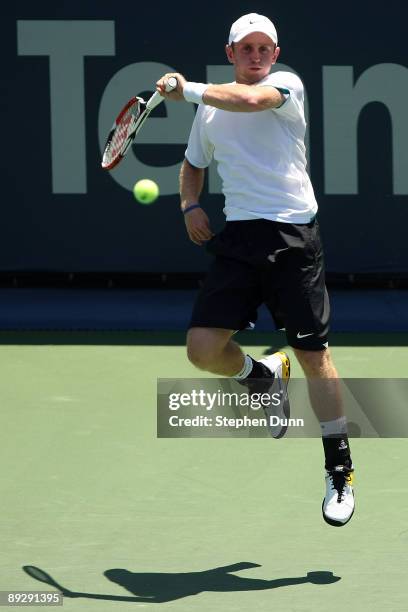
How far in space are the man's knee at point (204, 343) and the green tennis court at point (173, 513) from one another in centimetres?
54

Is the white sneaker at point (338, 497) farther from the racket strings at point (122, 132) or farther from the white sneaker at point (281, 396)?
the racket strings at point (122, 132)

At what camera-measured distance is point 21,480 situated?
5.36 m

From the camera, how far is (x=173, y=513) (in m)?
4.91

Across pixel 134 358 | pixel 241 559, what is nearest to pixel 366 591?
pixel 241 559

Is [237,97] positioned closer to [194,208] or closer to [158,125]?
[194,208]

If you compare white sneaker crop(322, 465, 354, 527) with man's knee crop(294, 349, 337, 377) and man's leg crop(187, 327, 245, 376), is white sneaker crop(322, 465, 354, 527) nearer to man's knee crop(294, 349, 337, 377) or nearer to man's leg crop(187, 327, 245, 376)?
man's knee crop(294, 349, 337, 377)

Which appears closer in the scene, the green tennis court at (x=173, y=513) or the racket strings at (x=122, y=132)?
the green tennis court at (x=173, y=513)

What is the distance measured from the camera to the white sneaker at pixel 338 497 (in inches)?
181

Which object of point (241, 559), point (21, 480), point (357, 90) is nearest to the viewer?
point (241, 559)

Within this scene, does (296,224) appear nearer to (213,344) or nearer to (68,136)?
(213,344)

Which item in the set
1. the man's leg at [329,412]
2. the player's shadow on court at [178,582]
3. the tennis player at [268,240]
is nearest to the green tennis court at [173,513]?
the player's shadow on court at [178,582]

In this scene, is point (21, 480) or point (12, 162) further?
point (12, 162)

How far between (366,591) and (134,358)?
3.60 meters

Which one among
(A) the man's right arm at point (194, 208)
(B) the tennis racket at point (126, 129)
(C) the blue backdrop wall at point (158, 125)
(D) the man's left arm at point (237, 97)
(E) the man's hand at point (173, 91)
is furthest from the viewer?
(C) the blue backdrop wall at point (158, 125)
